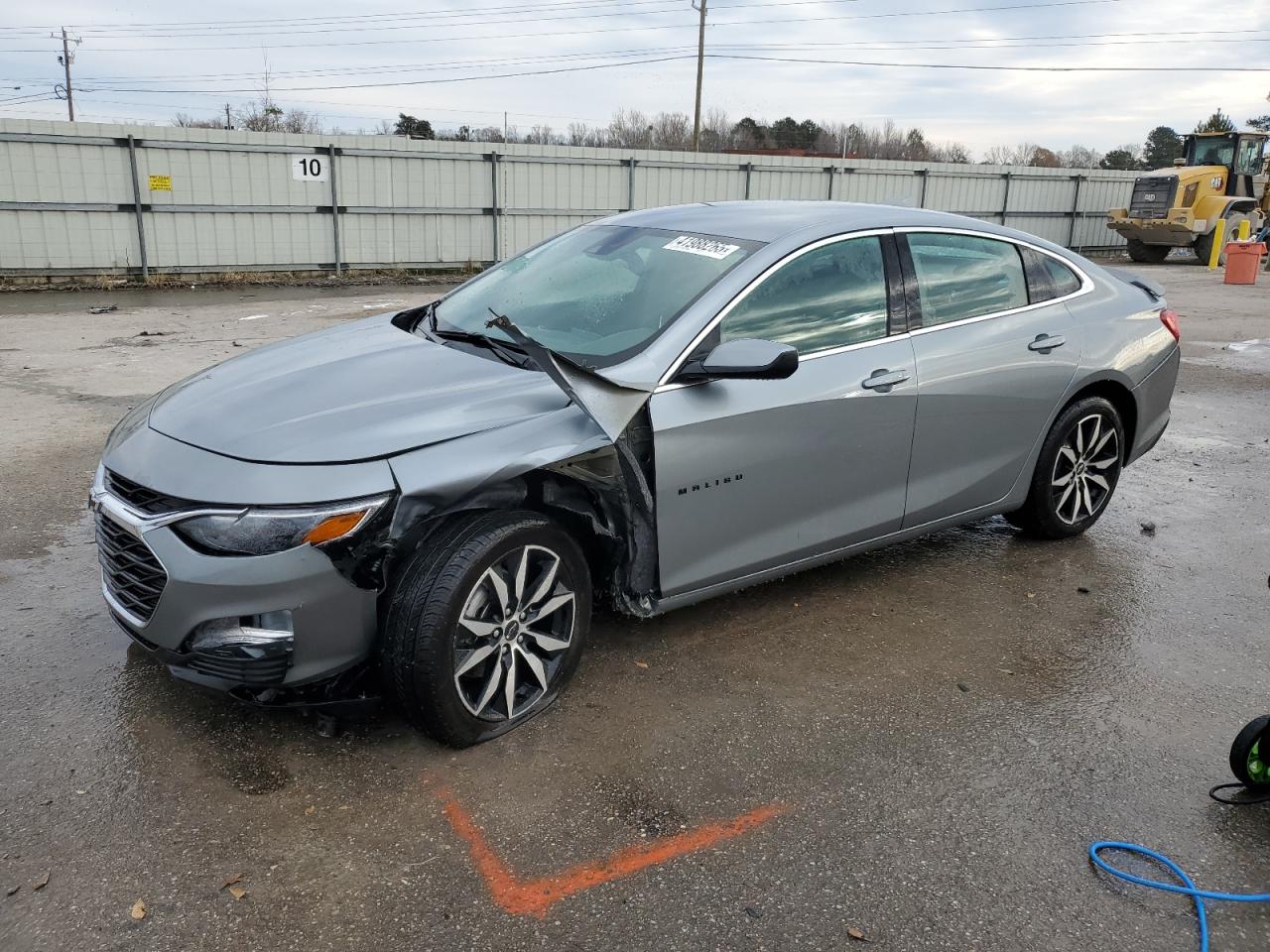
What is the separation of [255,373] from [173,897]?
6.04ft

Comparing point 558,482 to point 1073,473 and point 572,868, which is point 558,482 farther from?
point 1073,473

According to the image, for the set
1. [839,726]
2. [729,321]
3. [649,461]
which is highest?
[729,321]

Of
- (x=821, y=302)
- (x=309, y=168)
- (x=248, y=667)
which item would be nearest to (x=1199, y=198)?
(x=309, y=168)

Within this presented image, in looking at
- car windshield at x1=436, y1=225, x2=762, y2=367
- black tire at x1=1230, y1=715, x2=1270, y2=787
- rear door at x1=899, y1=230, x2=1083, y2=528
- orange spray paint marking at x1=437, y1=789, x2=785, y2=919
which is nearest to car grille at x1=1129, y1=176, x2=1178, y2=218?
rear door at x1=899, y1=230, x2=1083, y2=528

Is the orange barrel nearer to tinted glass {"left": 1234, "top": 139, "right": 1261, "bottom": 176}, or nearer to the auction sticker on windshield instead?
tinted glass {"left": 1234, "top": 139, "right": 1261, "bottom": 176}

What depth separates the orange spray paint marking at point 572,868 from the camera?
2656 mm

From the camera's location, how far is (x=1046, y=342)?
15.6 ft

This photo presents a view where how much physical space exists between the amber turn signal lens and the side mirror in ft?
4.05

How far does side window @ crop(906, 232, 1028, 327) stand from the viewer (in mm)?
4410

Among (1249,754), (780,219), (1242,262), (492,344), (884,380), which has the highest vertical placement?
(780,219)

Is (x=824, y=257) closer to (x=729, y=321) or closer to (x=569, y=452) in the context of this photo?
(x=729, y=321)

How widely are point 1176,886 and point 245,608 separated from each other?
106 inches

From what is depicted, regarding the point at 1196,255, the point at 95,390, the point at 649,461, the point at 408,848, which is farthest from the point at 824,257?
the point at 1196,255

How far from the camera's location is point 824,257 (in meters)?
4.09
